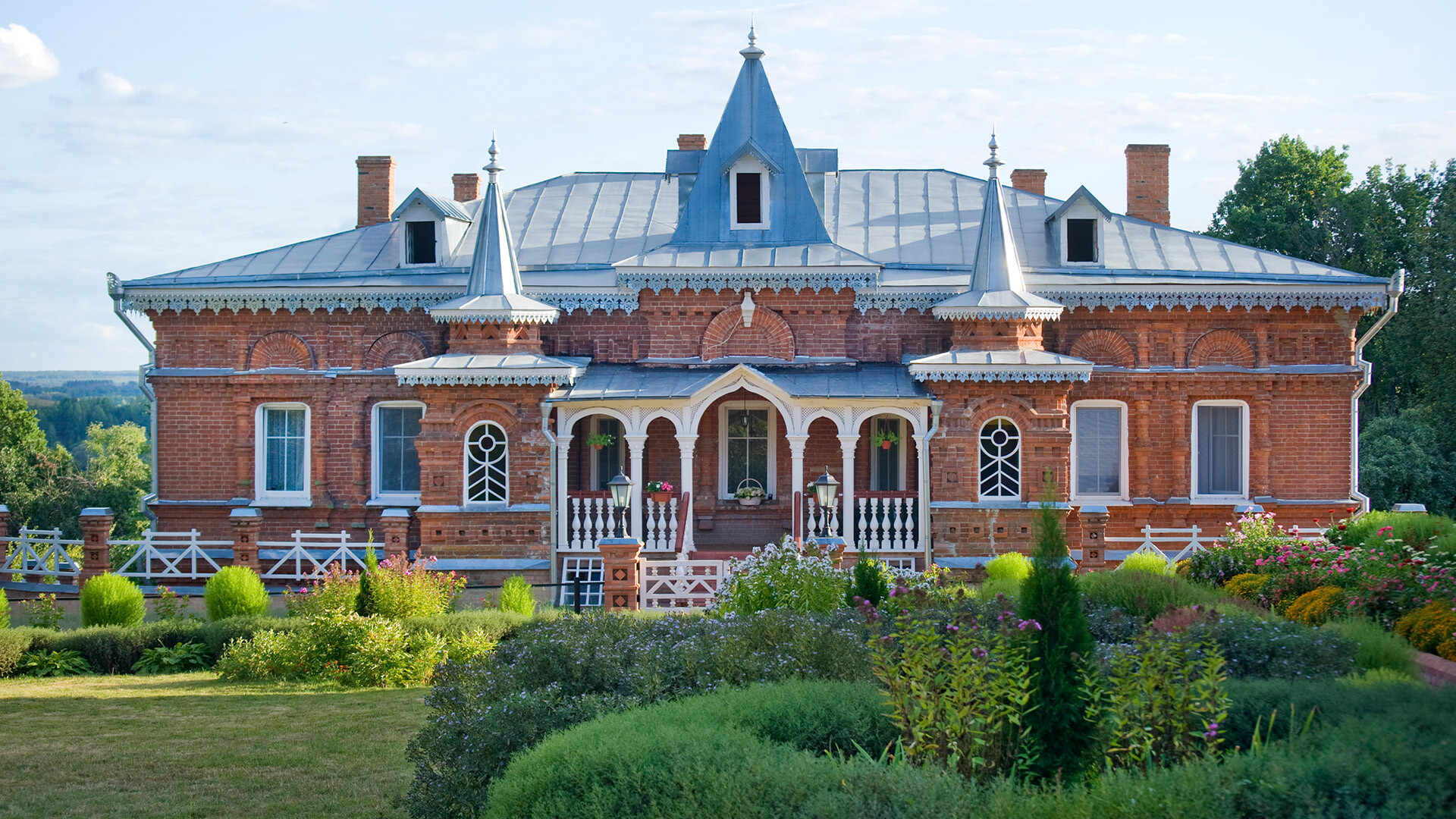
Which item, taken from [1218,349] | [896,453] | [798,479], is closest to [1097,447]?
[1218,349]

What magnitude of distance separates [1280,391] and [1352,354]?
128cm

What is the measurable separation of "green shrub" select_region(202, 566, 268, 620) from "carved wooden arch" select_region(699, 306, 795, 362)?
7.58m

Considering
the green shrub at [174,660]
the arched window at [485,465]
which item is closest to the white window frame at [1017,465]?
the arched window at [485,465]

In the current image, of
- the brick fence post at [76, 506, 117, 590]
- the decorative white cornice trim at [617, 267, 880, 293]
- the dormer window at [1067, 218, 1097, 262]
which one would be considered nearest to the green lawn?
the brick fence post at [76, 506, 117, 590]

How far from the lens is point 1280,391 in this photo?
64.2ft

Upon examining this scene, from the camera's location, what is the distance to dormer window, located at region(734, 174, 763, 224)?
803 inches

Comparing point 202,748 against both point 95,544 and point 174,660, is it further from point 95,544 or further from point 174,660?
point 95,544

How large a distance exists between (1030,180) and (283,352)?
14.3 m

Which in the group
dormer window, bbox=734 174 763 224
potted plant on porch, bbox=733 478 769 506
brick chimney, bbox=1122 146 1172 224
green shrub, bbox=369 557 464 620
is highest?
brick chimney, bbox=1122 146 1172 224

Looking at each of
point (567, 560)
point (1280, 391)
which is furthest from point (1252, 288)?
point (567, 560)

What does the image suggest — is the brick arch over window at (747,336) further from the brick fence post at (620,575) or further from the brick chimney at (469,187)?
the brick chimney at (469,187)

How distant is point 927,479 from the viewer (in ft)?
59.4

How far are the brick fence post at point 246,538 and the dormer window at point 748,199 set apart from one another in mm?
8943

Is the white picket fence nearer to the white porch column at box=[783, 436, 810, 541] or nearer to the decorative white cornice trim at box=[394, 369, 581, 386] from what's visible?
the decorative white cornice trim at box=[394, 369, 581, 386]
